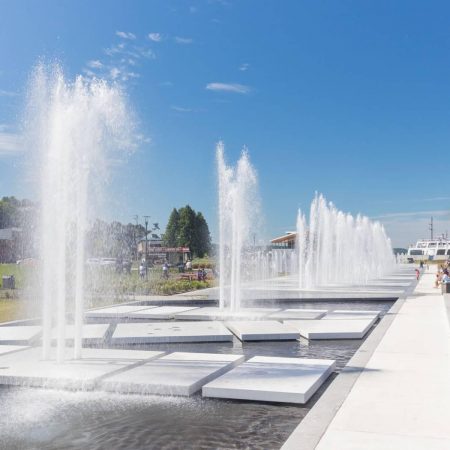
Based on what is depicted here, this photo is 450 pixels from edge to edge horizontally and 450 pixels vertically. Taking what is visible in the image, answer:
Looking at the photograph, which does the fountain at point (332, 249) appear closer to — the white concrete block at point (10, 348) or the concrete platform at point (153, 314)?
the concrete platform at point (153, 314)

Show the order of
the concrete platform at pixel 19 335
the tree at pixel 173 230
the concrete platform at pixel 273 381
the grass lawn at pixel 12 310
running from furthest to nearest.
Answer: the tree at pixel 173 230, the grass lawn at pixel 12 310, the concrete platform at pixel 19 335, the concrete platform at pixel 273 381

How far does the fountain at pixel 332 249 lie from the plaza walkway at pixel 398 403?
18.5 meters

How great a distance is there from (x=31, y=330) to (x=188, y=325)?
3.18 m

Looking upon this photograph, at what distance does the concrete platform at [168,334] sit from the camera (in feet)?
34.3

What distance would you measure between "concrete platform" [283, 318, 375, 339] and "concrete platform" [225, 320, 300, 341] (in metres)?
0.30

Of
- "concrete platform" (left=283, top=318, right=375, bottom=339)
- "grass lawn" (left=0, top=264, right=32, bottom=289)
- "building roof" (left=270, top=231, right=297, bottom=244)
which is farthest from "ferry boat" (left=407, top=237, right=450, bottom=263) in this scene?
"concrete platform" (left=283, top=318, right=375, bottom=339)

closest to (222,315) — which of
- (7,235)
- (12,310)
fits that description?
(12,310)

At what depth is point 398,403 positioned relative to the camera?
20.1 feet

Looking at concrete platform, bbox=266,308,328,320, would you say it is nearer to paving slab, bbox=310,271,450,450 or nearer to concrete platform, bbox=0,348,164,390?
paving slab, bbox=310,271,450,450

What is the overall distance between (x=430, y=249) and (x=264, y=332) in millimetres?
110223

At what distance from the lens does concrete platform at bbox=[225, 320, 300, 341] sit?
10.9 metres

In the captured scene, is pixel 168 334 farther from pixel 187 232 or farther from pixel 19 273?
pixel 187 232

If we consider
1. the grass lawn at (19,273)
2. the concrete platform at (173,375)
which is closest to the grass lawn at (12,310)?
the grass lawn at (19,273)

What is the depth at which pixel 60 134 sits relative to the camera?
8.83 m
